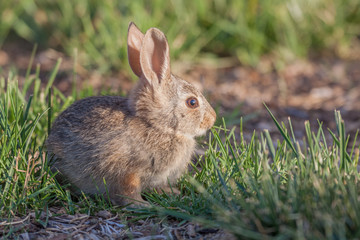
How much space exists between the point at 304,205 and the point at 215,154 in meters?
1.53

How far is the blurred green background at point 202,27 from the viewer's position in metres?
7.50

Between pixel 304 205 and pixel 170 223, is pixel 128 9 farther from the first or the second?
pixel 304 205

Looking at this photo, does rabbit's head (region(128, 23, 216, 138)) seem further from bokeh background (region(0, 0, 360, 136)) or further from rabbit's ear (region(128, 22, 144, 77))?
bokeh background (region(0, 0, 360, 136))

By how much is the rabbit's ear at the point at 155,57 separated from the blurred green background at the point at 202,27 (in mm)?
2877

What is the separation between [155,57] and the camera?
4.42m

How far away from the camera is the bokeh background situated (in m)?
7.32

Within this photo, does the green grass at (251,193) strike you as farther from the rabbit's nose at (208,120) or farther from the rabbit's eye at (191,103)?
the rabbit's eye at (191,103)

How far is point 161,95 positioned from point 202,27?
12.7ft

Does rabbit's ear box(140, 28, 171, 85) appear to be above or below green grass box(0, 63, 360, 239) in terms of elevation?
above

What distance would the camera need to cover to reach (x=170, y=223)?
3623 mm

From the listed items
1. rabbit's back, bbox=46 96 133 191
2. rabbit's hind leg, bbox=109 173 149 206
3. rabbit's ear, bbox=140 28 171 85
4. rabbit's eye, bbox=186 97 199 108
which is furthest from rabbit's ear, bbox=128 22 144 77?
rabbit's hind leg, bbox=109 173 149 206

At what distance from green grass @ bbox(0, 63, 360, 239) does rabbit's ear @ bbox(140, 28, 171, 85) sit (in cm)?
83

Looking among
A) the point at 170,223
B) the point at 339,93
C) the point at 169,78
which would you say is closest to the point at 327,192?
the point at 170,223

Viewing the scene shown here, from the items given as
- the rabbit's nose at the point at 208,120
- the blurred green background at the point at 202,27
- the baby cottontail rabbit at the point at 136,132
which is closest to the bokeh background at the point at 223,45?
the blurred green background at the point at 202,27
